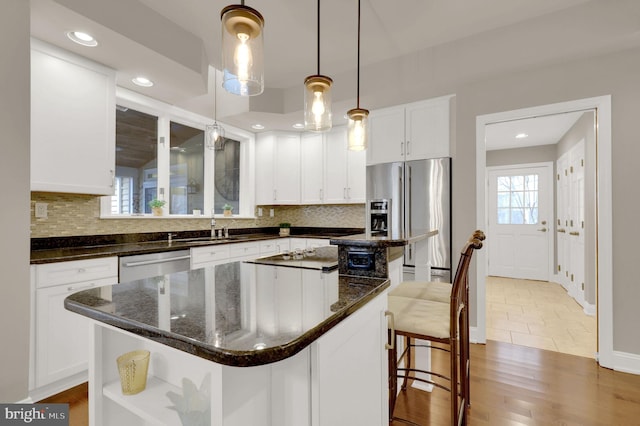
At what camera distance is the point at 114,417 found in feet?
3.38

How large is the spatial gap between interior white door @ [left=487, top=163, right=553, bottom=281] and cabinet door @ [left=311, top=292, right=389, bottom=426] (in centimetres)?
566

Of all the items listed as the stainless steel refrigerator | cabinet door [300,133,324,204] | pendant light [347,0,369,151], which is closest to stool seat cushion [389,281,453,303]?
pendant light [347,0,369,151]

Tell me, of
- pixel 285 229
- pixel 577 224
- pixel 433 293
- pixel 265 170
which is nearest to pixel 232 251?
pixel 285 229

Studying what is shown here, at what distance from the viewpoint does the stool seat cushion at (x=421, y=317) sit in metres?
1.44

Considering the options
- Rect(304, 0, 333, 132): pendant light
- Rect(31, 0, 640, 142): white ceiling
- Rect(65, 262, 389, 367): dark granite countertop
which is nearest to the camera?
Rect(65, 262, 389, 367): dark granite countertop

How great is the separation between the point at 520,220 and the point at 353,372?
6.13 metres

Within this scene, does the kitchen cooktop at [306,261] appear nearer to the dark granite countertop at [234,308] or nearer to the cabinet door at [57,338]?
the dark granite countertop at [234,308]

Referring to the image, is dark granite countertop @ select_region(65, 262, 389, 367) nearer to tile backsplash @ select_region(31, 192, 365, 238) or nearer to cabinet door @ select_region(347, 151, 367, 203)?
tile backsplash @ select_region(31, 192, 365, 238)

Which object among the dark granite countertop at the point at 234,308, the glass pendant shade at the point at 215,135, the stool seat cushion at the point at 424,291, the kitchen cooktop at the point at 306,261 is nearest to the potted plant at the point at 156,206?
the glass pendant shade at the point at 215,135

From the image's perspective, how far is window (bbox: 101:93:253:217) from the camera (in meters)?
3.22

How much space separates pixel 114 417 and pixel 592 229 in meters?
4.71

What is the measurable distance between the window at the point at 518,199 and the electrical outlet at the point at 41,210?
267 inches

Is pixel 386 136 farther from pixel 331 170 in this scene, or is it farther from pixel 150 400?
pixel 150 400

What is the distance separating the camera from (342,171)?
433cm
